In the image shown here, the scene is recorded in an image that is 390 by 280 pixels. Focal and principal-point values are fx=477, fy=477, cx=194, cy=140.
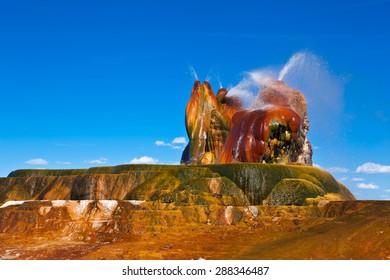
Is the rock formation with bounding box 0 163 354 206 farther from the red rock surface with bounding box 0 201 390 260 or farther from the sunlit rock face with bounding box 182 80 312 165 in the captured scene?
the sunlit rock face with bounding box 182 80 312 165

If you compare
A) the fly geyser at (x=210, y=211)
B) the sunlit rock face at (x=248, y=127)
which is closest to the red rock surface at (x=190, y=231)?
the fly geyser at (x=210, y=211)

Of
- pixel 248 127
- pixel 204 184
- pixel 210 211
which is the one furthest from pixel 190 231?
pixel 248 127

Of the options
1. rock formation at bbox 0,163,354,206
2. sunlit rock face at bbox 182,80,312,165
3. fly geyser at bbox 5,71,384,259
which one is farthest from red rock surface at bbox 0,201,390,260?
sunlit rock face at bbox 182,80,312,165

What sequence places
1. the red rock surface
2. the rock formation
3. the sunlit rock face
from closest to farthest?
the red rock surface, the rock formation, the sunlit rock face

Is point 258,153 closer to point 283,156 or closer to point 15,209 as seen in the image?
point 283,156

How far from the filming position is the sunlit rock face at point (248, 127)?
29.7 meters

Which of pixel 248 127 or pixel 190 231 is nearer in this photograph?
pixel 190 231

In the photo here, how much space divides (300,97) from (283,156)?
5.86 meters

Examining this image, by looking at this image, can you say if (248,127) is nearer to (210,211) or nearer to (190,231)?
(210,211)

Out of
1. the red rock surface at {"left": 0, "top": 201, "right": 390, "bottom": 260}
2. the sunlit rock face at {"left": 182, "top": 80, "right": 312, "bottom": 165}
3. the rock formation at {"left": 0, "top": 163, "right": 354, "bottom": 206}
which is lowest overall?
the red rock surface at {"left": 0, "top": 201, "right": 390, "bottom": 260}

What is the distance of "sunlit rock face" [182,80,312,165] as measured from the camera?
29.7m

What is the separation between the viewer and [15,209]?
2094cm

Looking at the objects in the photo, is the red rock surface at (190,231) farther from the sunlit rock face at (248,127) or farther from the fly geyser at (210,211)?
the sunlit rock face at (248,127)

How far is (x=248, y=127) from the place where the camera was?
30.4 meters
